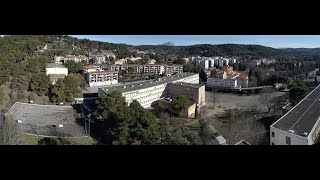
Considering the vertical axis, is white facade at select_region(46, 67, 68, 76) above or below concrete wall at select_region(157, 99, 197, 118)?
above

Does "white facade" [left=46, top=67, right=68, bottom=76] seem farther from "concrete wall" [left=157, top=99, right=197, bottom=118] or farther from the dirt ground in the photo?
the dirt ground

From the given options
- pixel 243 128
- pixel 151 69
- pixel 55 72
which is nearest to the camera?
pixel 243 128

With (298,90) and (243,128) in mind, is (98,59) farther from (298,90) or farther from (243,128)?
(298,90)

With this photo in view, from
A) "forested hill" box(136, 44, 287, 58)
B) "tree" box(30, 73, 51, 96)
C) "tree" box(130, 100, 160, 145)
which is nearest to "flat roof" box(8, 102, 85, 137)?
"tree" box(30, 73, 51, 96)

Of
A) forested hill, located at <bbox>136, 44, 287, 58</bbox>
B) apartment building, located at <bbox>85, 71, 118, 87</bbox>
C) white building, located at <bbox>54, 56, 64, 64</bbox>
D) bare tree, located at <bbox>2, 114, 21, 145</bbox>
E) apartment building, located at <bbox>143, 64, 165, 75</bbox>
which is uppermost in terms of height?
forested hill, located at <bbox>136, 44, 287, 58</bbox>

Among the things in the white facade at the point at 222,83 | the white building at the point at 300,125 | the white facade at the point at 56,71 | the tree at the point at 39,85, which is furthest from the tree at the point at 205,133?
the white facade at the point at 56,71

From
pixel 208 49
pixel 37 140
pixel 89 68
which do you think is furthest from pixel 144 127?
pixel 89 68

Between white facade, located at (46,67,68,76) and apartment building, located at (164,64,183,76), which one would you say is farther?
white facade, located at (46,67,68,76)
